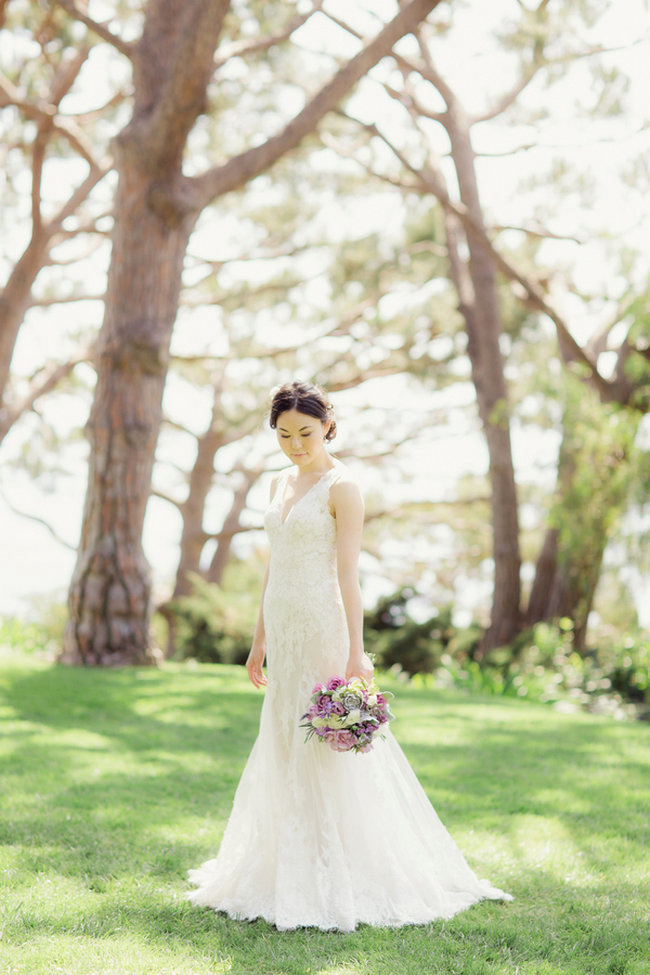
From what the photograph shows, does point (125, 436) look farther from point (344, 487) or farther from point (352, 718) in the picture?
point (352, 718)

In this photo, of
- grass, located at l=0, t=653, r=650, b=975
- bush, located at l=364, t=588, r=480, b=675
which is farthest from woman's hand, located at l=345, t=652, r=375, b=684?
bush, located at l=364, t=588, r=480, b=675

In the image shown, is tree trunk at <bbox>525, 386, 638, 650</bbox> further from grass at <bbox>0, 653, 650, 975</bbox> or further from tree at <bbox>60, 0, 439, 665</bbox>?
tree at <bbox>60, 0, 439, 665</bbox>

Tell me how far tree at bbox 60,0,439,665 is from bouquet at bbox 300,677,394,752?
236 inches

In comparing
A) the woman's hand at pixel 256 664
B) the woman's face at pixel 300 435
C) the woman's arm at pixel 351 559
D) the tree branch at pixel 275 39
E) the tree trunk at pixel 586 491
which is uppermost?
the tree branch at pixel 275 39

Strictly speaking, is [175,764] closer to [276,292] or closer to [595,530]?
[595,530]

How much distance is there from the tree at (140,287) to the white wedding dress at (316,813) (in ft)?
18.1

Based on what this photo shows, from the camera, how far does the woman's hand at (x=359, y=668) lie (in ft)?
10.6

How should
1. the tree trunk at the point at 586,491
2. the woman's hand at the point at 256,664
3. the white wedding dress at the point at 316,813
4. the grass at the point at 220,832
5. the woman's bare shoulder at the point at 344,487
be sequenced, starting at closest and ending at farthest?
the grass at the point at 220,832 → the white wedding dress at the point at 316,813 → the woman's bare shoulder at the point at 344,487 → the woman's hand at the point at 256,664 → the tree trunk at the point at 586,491

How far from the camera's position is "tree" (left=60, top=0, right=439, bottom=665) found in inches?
343

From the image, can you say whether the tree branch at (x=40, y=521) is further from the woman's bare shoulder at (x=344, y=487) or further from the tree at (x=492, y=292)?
the woman's bare shoulder at (x=344, y=487)

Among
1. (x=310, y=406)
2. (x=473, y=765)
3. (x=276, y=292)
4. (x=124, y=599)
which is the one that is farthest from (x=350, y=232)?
(x=310, y=406)

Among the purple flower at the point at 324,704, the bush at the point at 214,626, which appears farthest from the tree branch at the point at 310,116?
the purple flower at the point at 324,704

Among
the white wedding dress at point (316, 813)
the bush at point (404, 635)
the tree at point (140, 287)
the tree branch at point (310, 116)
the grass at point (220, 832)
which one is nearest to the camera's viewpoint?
the grass at point (220, 832)

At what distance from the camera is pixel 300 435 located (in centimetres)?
336
